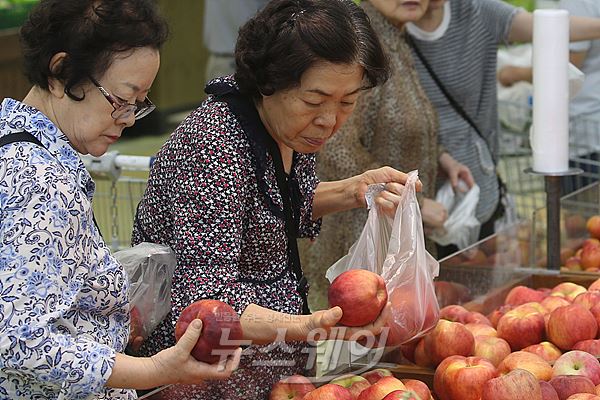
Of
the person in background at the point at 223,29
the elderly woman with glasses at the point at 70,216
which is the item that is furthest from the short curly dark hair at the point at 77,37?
the person in background at the point at 223,29

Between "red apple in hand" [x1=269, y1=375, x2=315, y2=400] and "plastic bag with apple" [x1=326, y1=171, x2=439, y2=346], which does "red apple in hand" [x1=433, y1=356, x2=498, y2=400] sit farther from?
"red apple in hand" [x1=269, y1=375, x2=315, y2=400]

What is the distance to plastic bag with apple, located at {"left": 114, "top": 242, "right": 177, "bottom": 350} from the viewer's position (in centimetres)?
222

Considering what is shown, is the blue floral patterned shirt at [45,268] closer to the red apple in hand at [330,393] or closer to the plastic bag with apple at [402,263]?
the red apple in hand at [330,393]

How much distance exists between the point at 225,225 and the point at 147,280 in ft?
0.90

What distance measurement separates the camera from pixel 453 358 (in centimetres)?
235

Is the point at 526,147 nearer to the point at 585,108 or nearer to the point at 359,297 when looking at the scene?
the point at 585,108

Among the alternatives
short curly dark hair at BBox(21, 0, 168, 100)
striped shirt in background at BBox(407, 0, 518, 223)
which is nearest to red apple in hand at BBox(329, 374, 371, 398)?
short curly dark hair at BBox(21, 0, 168, 100)

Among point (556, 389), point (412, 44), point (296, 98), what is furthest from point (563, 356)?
point (412, 44)

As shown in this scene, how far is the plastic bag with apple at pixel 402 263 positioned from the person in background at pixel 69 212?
2.15 feet

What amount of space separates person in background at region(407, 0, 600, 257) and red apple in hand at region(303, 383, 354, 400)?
174 cm

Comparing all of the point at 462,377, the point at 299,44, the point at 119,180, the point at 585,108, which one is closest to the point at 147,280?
the point at 299,44

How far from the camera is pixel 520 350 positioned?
2.60 metres

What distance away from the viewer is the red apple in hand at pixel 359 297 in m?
2.07

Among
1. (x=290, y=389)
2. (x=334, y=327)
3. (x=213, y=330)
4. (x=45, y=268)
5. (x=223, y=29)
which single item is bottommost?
(x=290, y=389)
